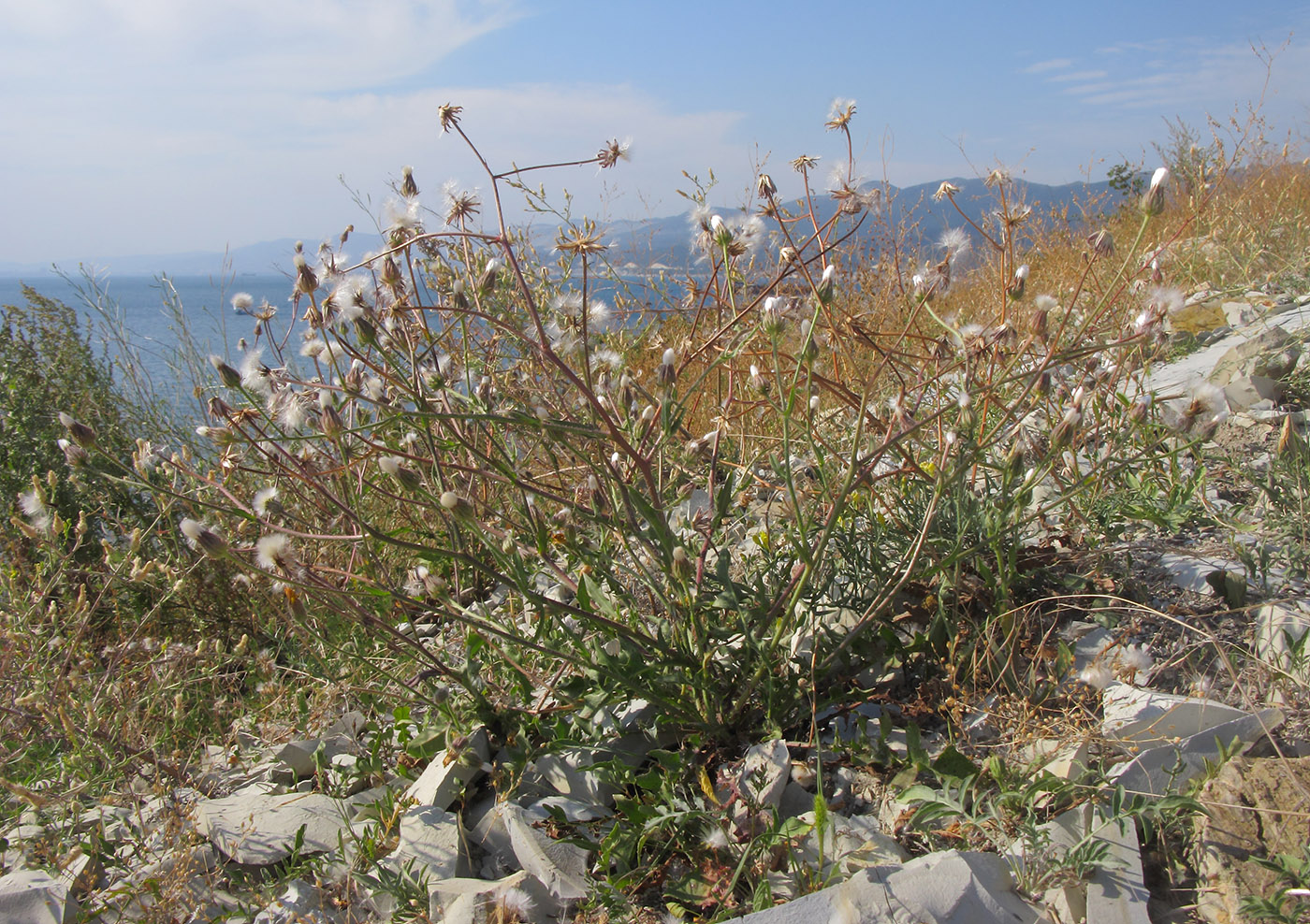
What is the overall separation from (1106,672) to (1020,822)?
1.28 feet

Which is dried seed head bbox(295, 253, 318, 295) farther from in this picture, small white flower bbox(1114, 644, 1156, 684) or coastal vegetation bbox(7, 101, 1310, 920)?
small white flower bbox(1114, 644, 1156, 684)

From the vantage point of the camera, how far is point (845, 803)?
162 cm

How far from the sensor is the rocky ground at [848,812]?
4.09ft

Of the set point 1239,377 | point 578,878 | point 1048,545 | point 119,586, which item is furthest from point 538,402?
point 1239,377

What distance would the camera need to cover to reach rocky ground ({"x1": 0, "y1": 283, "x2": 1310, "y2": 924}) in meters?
1.25

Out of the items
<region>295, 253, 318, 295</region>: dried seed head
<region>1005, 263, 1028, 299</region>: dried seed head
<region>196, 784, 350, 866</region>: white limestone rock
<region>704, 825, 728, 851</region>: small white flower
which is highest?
<region>295, 253, 318, 295</region>: dried seed head

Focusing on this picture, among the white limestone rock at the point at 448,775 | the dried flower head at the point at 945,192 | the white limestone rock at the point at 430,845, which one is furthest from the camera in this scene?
the dried flower head at the point at 945,192

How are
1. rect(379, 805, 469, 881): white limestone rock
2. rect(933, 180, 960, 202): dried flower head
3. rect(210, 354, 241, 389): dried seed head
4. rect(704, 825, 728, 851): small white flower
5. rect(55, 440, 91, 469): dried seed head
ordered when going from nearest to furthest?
1. rect(704, 825, 728, 851): small white flower
2. rect(379, 805, 469, 881): white limestone rock
3. rect(55, 440, 91, 469): dried seed head
4. rect(210, 354, 241, 389): dried seed head
5. rect(933, 180, 960, 202): dried flower head

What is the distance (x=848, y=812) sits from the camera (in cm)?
160

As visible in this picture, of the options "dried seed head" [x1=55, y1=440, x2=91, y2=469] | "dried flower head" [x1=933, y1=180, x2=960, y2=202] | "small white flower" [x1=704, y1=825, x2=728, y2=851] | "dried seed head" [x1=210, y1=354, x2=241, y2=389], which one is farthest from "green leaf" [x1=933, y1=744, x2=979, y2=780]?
"dried seed head" [x1=55, y1=440, x2=91, y2=469]

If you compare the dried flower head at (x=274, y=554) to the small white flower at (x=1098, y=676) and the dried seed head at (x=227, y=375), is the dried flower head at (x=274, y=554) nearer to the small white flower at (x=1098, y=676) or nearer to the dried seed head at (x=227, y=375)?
the dried seed head at (x=227, y=375)

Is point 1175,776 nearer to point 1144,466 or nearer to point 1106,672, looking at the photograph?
point 1106,672

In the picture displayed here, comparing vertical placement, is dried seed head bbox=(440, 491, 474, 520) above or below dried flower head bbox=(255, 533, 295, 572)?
above

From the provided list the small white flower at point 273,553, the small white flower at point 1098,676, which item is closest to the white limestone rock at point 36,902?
the small white flower at point 273,553
